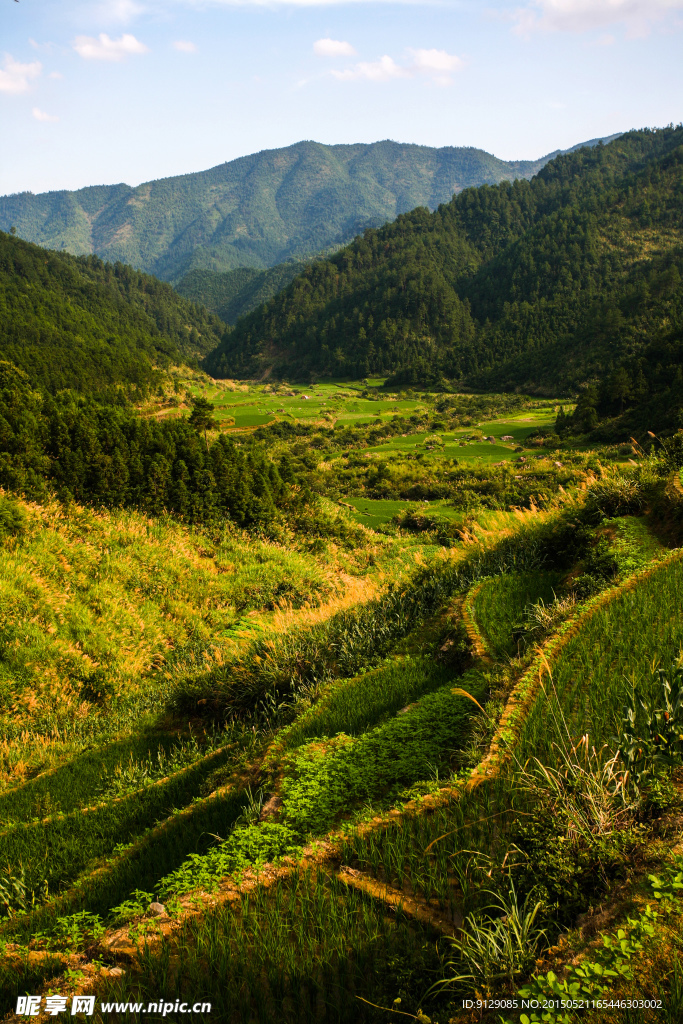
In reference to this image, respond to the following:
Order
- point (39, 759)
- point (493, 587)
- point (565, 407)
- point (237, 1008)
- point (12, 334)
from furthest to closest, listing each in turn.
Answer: point (12, 334) < point (565, 407) < point (39, 759) < point (493, 587) < point (237, 1008)

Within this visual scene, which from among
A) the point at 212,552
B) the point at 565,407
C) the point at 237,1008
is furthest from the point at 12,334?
the point at 237,1008

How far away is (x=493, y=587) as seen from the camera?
7.45 meters

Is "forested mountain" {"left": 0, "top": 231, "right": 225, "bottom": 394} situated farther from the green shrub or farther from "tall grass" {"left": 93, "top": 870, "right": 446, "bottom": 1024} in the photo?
"tall grass" {"left": 93, "top": 870, "right": 446, "bottom": 1024}

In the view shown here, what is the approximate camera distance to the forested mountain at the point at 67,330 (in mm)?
87000

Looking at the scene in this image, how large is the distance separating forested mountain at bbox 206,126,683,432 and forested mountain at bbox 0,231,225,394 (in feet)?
113

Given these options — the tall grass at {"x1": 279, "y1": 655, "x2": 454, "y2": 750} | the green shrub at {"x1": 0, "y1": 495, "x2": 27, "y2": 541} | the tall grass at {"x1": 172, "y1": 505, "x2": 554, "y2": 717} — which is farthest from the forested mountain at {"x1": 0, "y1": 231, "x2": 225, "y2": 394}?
the tall grass at {"x1": 279, "y1": 655, "x2": 454, "y2": 750}

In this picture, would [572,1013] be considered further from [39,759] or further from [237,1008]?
[39,759]

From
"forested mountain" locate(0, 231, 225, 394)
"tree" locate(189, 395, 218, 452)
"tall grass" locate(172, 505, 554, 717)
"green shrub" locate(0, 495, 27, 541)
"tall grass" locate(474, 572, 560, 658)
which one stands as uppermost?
"forested mountain" locate(0, 231, 225, 394)

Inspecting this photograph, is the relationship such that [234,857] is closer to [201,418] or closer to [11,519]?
[11,519]

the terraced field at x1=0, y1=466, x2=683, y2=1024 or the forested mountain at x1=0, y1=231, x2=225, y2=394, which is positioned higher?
the forested mountain at x1=0, y1=231, x2=225, y2=394

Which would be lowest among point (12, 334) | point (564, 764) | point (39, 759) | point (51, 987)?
point (39, 759)

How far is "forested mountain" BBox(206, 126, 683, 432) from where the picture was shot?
9594 cm

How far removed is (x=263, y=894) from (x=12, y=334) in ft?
401

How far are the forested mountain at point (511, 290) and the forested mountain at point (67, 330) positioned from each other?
113ft
